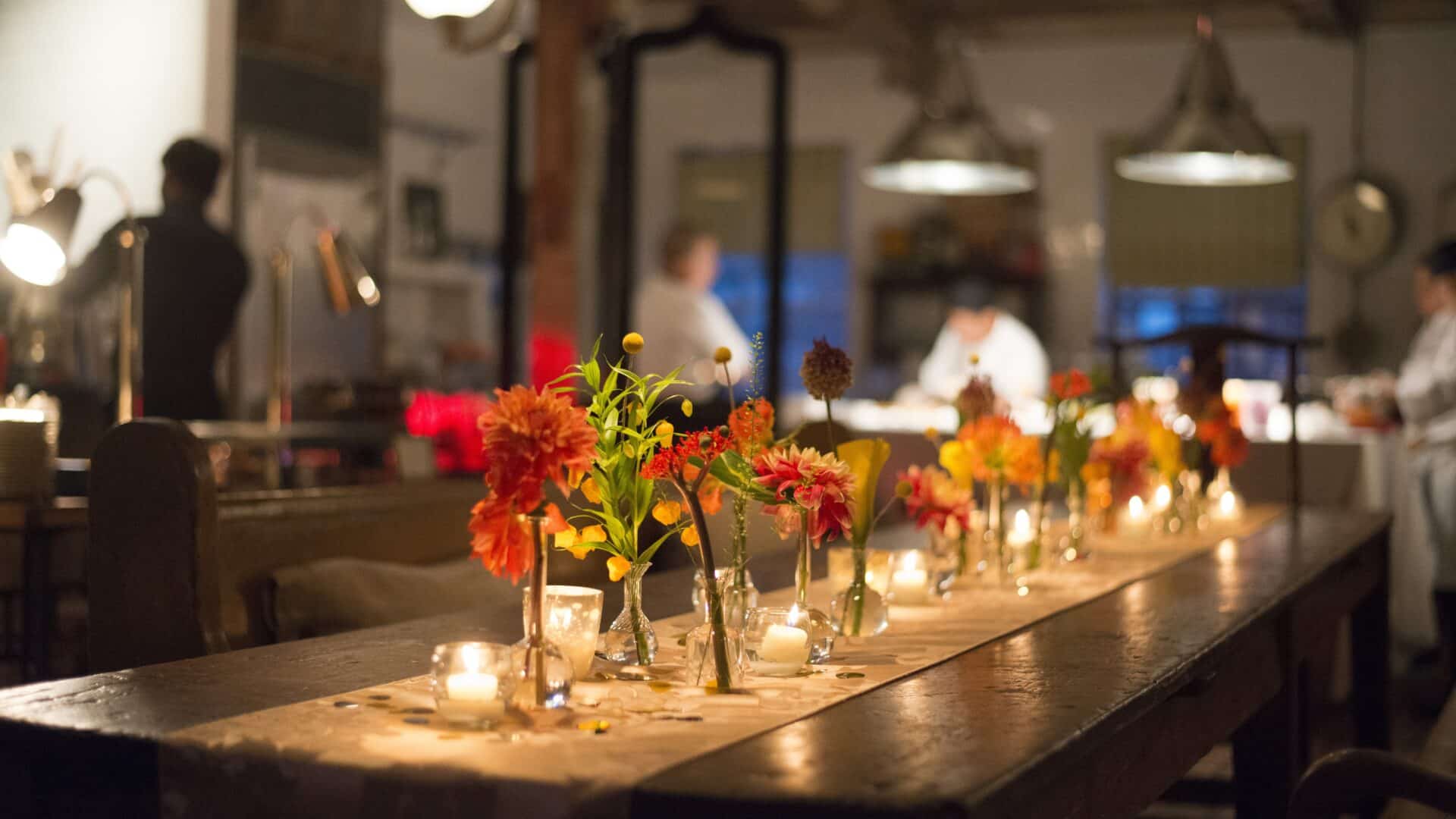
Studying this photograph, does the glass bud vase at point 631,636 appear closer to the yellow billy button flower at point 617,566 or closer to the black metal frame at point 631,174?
the yellow billy button flower at point 617,566

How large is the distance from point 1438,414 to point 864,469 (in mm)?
4741

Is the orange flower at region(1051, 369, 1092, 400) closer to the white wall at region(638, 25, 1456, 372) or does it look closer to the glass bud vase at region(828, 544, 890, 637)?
the glass bud vase at region(828, 544, 890, 637)

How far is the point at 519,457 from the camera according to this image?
1382 mm

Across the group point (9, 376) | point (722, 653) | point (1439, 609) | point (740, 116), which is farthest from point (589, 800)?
point (740, 116)

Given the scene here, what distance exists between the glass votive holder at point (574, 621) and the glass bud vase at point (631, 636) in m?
0.07

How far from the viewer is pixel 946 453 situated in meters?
2.54

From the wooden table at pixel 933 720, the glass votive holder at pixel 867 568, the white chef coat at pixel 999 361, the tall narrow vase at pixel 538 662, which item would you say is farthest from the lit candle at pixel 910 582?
the white chef coat at pixel 999 361

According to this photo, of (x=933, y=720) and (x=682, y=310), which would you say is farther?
(x=682, y=310)

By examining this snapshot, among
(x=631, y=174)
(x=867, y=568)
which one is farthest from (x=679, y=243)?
(x=867, y=568)

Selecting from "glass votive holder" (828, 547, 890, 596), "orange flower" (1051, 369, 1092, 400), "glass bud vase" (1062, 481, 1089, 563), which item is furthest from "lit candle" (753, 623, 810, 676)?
"glass bud vase" (1062, 481, 1089, 563)

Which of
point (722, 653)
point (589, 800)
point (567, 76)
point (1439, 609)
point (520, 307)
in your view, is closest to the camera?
point (589, 800)

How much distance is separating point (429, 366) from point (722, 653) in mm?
8870

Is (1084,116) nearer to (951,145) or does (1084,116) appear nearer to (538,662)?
(951,145)

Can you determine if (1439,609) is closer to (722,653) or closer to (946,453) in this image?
(946,453)
